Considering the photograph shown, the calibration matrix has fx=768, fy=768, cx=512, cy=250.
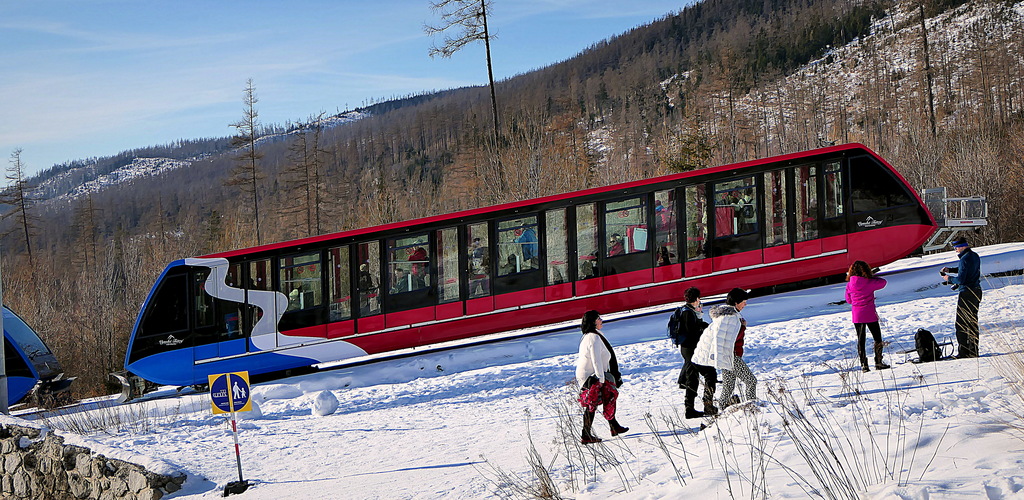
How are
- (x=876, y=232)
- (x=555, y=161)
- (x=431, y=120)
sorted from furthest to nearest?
(x=431, y=120), (x=555, y=161), (x=876, y=232)

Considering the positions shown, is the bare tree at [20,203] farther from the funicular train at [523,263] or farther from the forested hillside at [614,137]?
the funicular train at [523,263]

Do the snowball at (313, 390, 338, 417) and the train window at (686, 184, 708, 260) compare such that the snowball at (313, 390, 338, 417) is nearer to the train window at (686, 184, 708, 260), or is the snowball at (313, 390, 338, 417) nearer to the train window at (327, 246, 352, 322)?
the train window at (327, 246, 352, 322)

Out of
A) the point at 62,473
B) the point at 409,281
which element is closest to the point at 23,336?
the point at 62,473

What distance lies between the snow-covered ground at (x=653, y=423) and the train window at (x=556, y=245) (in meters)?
1.20

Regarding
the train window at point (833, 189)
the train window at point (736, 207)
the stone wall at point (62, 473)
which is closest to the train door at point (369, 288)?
the stone wall at point (62, 473)

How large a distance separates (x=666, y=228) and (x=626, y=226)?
0.81 meters

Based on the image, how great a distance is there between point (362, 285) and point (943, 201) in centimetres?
1294

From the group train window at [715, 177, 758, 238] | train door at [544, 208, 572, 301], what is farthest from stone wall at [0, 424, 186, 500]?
train window at [715, 177, 758, 238]

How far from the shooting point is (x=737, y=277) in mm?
15609

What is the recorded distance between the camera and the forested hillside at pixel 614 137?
1499 inches

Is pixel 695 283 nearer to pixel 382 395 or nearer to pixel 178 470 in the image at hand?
pixel 382 395

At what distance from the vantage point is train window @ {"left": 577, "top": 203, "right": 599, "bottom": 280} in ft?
51.9

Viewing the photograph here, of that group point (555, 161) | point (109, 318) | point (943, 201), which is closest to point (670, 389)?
point (943, 201)

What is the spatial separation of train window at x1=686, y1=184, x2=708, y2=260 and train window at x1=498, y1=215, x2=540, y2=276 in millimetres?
3103
